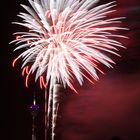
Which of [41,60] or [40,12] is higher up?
[40,12]

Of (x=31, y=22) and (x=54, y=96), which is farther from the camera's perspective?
(x=54, y=96)

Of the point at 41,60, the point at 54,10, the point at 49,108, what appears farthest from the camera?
the point at 49,108

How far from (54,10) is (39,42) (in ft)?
5.72

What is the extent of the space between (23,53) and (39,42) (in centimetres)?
91

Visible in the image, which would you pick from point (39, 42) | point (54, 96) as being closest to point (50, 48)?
point (39, 42)

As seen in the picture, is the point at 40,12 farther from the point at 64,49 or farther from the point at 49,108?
the point at 49,108

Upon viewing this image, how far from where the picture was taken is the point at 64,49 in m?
25.7

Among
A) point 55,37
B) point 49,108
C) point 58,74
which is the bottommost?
point 49,108

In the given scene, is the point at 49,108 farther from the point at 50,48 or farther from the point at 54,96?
the point at 50,48

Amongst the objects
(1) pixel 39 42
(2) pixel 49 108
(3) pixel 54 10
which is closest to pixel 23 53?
(1) pixel 39 42

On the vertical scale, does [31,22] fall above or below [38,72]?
above

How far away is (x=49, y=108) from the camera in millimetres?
29562

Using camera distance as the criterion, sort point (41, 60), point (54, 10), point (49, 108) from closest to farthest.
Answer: point (54, 10) < point (41, 60) < point (49, 108)

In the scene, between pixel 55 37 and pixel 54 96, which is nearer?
pixel 55 37
